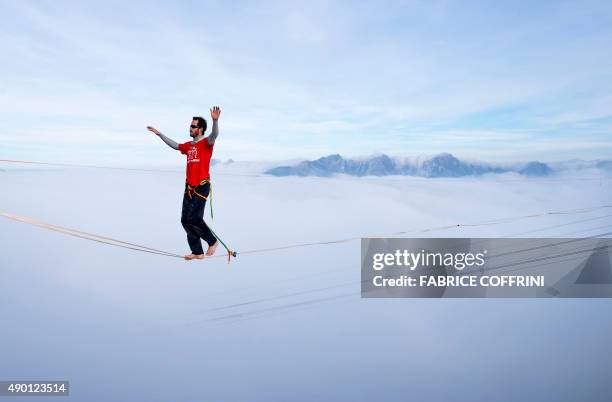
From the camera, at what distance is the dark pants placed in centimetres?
864

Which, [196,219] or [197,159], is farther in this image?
[196,219]

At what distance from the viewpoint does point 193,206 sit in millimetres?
8641

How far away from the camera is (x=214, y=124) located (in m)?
7.96

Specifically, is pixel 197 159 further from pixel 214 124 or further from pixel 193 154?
pixel 214 124

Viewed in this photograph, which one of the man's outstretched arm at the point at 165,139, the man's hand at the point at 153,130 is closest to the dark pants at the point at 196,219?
the man's outstretched arm at the point at 165,139

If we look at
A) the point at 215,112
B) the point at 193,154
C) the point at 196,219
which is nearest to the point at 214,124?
the point at 215,112

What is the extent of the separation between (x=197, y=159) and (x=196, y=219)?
1242 mm

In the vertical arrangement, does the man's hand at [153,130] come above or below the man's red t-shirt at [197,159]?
above

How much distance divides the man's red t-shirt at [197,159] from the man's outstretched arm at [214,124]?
0.75 ft

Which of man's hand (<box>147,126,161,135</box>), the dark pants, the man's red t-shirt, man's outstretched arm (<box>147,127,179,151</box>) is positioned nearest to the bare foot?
the dark pants

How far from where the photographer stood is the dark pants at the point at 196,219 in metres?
8.64

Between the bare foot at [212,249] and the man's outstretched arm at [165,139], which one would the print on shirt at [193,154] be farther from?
the bare foot at [212,249]

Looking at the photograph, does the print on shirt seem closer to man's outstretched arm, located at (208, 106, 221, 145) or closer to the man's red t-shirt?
the man's red t-shirt

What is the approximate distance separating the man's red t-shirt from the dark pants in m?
0.19
